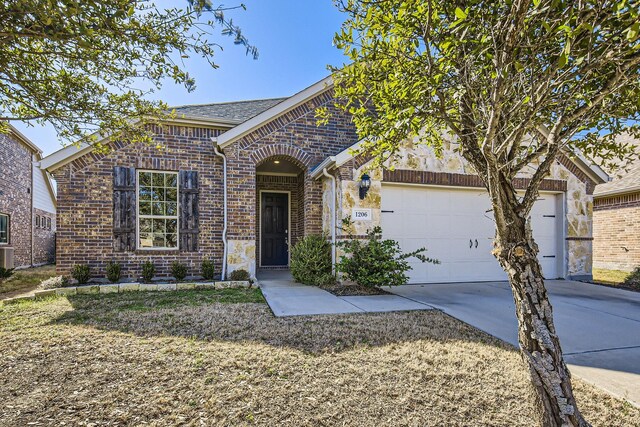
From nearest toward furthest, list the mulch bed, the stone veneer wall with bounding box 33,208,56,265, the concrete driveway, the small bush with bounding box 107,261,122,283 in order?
the concrete driveway → the mulch bed → the small bush with bounding box 107,261,122,283 → the stone veneer wall with bounding box 33,208,56,265

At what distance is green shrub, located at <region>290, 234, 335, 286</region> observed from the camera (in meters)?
7.50

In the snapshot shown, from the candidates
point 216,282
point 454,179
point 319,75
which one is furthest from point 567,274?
point 216,282

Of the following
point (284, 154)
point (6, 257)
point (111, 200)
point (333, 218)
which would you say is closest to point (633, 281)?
point (333, 218)

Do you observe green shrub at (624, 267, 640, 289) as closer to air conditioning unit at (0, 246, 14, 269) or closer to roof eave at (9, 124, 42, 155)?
air conditioning unit at (0, 246, 14, 269)

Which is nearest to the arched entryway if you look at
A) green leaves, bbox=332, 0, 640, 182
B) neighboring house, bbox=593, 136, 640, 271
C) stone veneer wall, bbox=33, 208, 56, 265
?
green leaves, bbox=332, 0, 640, 182

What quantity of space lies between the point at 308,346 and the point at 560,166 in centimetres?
855

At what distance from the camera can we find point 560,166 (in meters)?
8.88

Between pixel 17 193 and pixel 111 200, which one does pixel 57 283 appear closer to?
pixel 111 200

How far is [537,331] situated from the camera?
2.13 meters

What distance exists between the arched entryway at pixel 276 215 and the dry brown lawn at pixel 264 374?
19.6ft

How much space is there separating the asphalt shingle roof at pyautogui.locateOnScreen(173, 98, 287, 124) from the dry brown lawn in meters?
5.40

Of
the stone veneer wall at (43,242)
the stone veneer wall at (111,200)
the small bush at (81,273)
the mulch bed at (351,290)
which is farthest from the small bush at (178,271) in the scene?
the stone veneer wall at (43,242)

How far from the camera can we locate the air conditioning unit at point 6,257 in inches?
429

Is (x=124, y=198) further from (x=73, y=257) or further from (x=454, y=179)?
(x=454, y=179)
